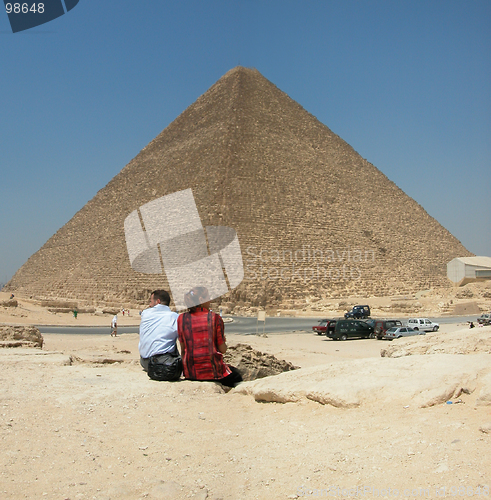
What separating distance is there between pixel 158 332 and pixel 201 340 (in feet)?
1.68

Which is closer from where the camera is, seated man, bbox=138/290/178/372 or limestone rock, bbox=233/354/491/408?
limestone rock, bbox=233/354/491/408

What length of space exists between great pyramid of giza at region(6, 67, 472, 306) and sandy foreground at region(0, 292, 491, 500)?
26.4 meters

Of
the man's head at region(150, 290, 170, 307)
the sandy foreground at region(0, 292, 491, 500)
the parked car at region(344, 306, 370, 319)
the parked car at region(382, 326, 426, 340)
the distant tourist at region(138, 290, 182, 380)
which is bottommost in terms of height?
the parked car at region(344, 306, 370, 319)

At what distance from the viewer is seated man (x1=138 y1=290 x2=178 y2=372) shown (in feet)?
15.9

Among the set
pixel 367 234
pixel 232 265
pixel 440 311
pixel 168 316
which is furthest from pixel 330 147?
pixel 168 316

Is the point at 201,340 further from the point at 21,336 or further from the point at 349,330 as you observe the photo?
the point at 349,330

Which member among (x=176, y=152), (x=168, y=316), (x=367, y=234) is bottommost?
(x=168, y=316)

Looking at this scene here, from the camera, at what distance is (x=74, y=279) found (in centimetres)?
4384

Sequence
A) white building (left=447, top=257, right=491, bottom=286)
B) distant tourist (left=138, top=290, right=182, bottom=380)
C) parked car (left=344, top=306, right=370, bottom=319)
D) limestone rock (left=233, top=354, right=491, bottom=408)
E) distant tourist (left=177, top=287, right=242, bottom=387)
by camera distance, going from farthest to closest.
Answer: white building (left=447, top=257, right=491, bottom=286)
parked car (left=344, top=306, right=370, bottom=319)
distant tourist (left=138, top=290, right=182, bottom=380)
distant tourist (left=177, top=287, right=242, bottom=387)
limestone rock (left=233, top=354, right=491, bottom=408)

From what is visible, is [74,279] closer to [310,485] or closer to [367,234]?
[367,234]

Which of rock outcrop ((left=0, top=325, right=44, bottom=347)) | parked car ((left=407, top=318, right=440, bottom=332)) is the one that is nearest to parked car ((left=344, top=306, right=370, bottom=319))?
parked car ((left=407, top=318, right=440, bottom=332))

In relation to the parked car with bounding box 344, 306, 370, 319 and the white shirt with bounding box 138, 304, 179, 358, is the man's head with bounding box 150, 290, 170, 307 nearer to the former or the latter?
the white shirt with bounding box 138, 304, 179, 358

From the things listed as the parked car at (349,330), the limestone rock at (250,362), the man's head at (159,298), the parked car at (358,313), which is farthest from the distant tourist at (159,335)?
the parked car at (358,313)

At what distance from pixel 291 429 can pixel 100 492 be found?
1.22 m
